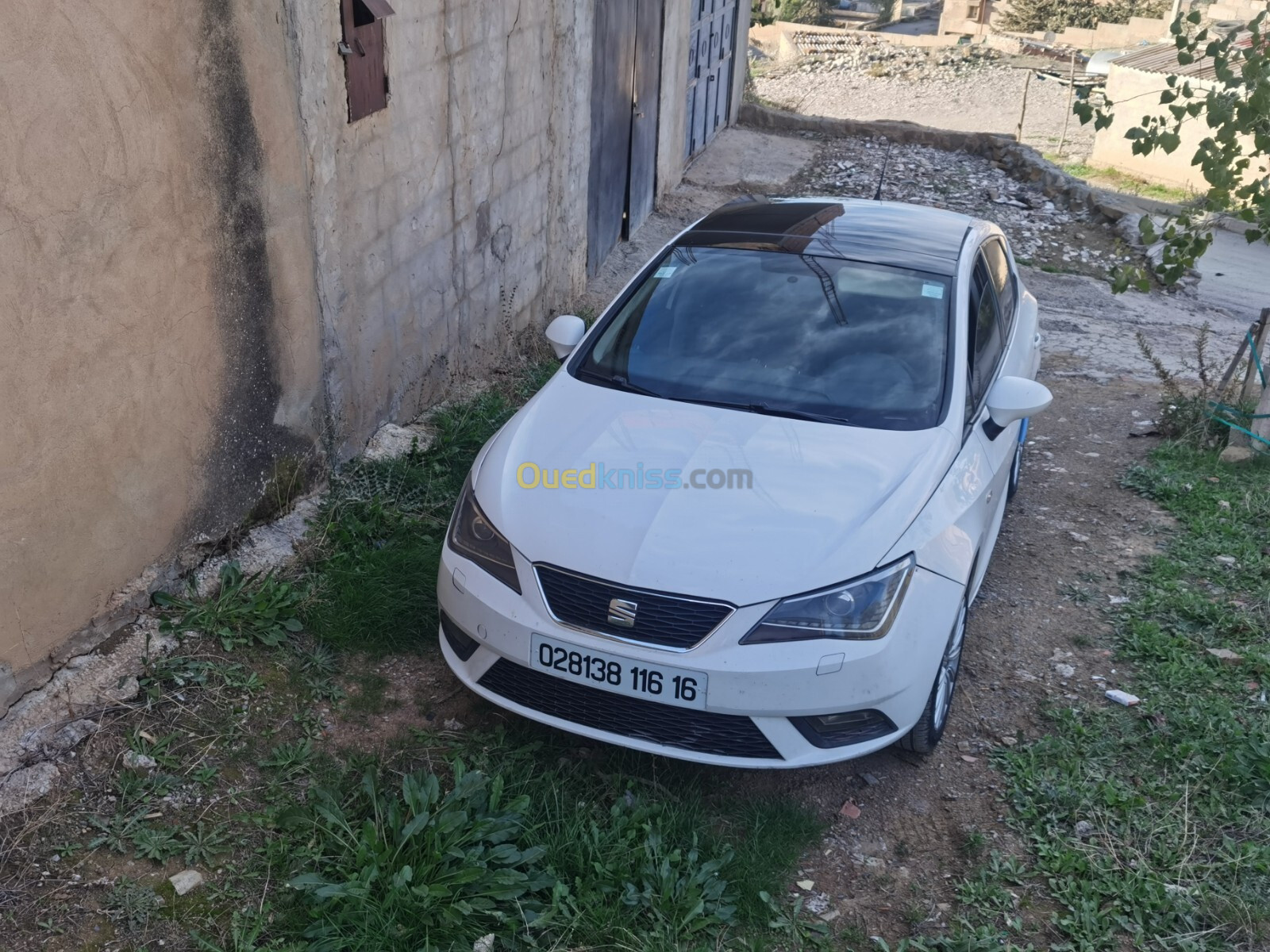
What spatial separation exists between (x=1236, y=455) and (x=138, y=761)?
5.65 metres

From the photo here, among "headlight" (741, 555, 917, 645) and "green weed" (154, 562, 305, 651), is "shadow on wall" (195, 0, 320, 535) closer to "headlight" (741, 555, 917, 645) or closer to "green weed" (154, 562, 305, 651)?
"green weed" (154, 562, 305, 651)

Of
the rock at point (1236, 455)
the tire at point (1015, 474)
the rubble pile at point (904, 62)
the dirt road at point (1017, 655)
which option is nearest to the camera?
the dirt road at point (1017, 655)

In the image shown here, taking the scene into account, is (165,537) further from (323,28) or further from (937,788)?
(937,788)

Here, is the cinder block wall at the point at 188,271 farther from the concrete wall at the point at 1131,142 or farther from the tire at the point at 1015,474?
the concrete wall at the point at 1131,142

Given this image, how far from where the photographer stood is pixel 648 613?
119 inches

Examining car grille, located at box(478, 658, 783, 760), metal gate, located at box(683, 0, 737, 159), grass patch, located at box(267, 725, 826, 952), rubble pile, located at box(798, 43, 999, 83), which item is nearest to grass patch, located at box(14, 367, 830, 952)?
grass patch, located at box(267, 725, 826, 952)

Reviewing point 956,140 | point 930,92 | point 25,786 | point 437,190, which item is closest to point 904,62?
point 930,92

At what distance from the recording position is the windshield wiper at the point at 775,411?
3689mm

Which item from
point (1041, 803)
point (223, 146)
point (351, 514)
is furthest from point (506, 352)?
point (1041, 803)

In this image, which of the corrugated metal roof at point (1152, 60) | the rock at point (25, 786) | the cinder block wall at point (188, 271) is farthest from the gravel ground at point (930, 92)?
the rock at point (25, 786)

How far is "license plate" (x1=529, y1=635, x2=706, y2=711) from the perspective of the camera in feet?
9.82

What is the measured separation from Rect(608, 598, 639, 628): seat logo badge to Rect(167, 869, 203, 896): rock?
4.37 feet

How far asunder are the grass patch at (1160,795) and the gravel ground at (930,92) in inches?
927

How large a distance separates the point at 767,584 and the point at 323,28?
2.90 m
